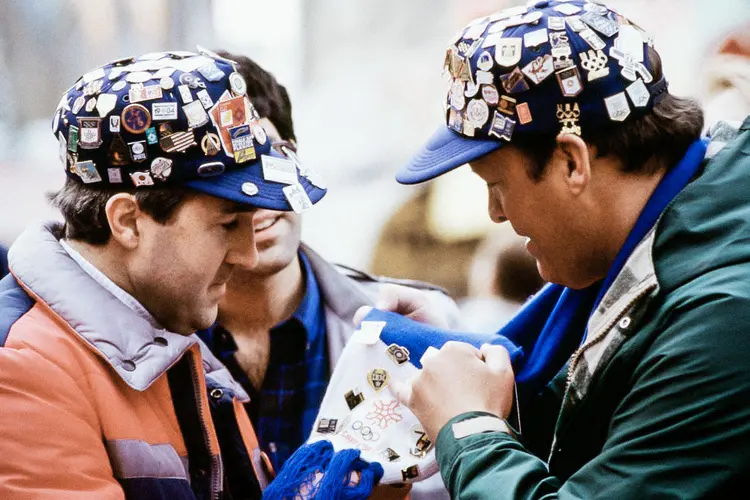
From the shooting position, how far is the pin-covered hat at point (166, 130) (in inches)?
74.4

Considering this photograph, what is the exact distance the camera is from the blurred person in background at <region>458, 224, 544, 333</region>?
11.7ft

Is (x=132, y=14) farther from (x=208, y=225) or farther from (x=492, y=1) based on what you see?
(x=208, y=225)

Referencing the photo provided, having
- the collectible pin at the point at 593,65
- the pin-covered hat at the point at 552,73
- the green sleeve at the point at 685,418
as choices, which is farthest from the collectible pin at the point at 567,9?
the green sleeve at the point at 685,418

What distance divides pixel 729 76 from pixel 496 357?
7.17 ft

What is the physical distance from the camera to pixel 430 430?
1.82m

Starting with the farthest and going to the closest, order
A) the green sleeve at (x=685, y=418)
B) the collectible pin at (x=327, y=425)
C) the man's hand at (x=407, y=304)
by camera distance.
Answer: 1. the man's hand at (x=407, y=304)
2. the collectible pin at (x=327, y=425)
3. the green sleeve at (x=685, y=418)

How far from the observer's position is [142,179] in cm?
193

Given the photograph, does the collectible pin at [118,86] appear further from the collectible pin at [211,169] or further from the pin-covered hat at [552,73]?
the pin-covered hat at [552,73]

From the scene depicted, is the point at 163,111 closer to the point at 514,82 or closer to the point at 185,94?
the point at 185,94

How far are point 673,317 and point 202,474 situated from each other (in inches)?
46.7

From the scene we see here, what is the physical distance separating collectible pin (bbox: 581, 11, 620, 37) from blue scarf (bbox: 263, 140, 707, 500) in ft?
1.05

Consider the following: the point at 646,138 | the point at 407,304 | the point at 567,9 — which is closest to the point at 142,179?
the point at 407,304

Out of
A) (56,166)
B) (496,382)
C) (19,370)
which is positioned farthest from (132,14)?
(496,382)

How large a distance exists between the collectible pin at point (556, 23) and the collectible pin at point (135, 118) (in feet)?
2.97
